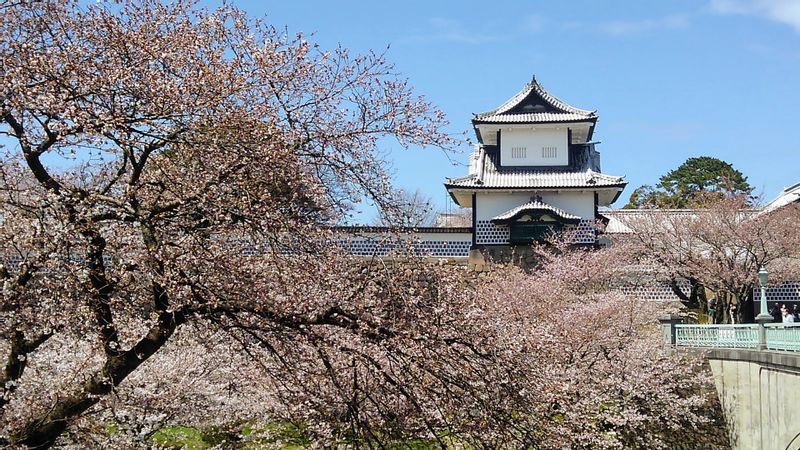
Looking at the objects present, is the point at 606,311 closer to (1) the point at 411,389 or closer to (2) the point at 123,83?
(1) the point at 411,389

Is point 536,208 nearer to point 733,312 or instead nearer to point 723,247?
point 723,247

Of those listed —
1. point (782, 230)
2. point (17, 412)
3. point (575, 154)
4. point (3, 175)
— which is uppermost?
point (575, 154)

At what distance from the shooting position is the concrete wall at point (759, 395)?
1243cm

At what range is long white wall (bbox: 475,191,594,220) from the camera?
24.2 metres

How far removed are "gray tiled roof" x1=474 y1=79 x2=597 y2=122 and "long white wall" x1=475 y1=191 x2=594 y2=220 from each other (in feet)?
7.67

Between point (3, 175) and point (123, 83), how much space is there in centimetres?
86

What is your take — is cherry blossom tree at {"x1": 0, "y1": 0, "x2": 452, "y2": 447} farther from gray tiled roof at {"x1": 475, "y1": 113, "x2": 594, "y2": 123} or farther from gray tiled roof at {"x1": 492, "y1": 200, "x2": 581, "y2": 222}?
gray tiled roof at {"x1": 475, "y1": 113, "x2": 594, "y2": 123}

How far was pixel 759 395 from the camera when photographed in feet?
46.7

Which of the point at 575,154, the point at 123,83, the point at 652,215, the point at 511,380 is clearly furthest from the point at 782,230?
the point at 123,83

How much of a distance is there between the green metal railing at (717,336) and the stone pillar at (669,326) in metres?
0.10

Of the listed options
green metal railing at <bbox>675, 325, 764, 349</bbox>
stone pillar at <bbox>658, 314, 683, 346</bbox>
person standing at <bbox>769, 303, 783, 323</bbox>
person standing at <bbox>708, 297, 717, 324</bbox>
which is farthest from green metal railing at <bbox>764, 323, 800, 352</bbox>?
person standing at <bbox>769, 303, 783, 323</bbox>

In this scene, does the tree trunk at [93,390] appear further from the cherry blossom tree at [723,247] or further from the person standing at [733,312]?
the person standing at [733,312]

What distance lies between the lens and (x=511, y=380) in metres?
4.87

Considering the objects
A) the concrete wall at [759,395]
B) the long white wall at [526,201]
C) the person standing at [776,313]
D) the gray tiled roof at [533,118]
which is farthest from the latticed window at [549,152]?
the concrete wall at [759,395]
